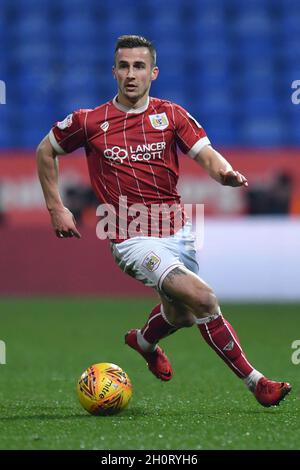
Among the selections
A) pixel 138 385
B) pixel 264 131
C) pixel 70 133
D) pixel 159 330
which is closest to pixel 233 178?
pixel 70 133

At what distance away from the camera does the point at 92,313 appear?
11828 mm

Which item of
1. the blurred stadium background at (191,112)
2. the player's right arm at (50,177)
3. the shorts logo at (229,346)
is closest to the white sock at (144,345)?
the shorts logo at (229,346)

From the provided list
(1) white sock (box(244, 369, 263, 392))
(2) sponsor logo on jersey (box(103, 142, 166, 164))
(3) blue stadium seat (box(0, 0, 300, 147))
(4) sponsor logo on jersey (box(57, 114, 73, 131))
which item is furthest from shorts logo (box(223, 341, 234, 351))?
(3) blue stadium seat (box(0, 0, 300, 147))

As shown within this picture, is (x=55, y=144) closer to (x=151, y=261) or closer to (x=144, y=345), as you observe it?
(x=151, y=261)

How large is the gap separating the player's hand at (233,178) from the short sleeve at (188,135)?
367 mm

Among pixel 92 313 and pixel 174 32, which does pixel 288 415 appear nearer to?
pixel 92 313

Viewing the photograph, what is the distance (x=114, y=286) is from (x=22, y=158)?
7.08 ft

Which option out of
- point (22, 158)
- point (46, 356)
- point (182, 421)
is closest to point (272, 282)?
point (22, 158)

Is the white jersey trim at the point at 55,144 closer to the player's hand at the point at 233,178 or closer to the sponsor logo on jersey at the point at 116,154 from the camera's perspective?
the sponsor logo on jersey at the point at 116,154

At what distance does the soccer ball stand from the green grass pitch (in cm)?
8

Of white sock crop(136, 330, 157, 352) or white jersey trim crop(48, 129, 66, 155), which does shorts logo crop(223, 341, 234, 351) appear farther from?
white jersey trim crop(48, 129, 66, 155)

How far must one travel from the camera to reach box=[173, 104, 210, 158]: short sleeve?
571cm

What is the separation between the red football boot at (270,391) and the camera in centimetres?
525

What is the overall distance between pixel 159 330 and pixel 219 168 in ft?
3.96
